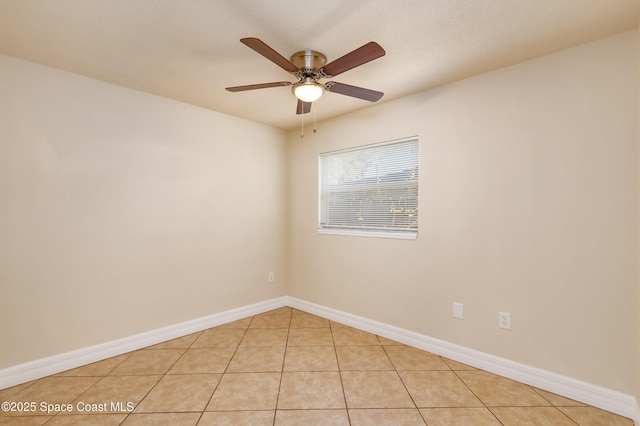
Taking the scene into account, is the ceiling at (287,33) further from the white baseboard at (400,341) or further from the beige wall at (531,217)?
the white baseboard at (400,341)

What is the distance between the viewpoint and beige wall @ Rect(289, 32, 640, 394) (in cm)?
183

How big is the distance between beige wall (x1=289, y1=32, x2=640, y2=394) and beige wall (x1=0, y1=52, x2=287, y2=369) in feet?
5.49

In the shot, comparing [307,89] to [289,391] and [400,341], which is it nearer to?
[289,391]

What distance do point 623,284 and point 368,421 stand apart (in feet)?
5.77

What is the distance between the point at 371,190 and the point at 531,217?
1460 millimetres

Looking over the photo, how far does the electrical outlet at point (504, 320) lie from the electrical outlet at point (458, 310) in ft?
0.89

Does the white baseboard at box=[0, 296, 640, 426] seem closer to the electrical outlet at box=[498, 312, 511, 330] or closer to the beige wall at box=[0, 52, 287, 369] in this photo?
the beige wall at box=[0, 52, 287, 369]

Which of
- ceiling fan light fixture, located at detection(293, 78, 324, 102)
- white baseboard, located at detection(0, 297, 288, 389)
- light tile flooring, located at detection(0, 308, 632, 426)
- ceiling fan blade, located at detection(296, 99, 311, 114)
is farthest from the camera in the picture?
ceiling fan blade, located at detection(296, 99, 311, 114)

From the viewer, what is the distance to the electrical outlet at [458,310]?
8.07 feet

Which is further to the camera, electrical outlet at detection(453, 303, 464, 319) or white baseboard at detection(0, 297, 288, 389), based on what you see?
electrical outlet at detection(453, 303, 464, 319)

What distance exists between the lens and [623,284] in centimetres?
181

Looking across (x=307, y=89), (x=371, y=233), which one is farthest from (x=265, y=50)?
(x=371, y=233)

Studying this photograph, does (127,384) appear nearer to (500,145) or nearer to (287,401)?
(287,401)

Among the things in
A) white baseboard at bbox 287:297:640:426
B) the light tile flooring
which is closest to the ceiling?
white baseboard at bbox 287:297:640:426
